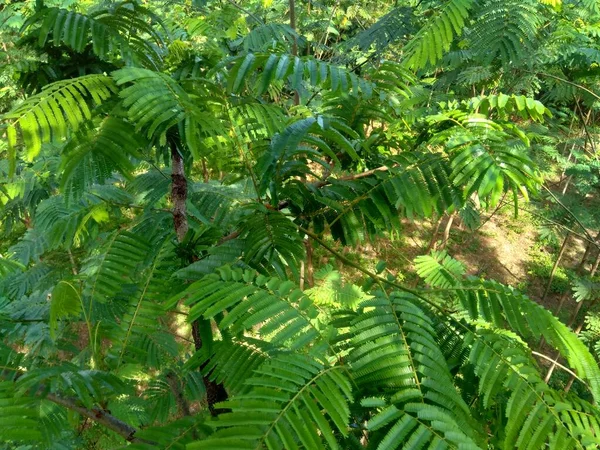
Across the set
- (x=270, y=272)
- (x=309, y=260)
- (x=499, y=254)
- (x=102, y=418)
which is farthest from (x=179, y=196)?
(x=499, y=254)

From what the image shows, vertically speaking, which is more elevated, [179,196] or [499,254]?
[179,196]

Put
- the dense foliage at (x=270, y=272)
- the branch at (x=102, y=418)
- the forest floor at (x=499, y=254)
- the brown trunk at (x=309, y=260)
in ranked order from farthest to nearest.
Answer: the forest floor at (x=499, y=254) < the brown trunk at (x=309, y=260) < the branch at (x=102, y=418) < the dense foliage at (x=270, y=272)

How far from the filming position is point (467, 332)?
3.65 ft

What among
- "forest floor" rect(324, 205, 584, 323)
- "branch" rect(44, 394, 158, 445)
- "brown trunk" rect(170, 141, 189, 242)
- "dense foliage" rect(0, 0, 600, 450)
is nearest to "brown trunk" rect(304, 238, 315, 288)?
"dense foliage" rect(0, 0, 600, 450)

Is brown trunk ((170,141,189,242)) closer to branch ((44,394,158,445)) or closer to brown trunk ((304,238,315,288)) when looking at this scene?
brown trunk ((304,238,315,288))

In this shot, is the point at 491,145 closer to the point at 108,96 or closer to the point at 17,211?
the point at 108,96

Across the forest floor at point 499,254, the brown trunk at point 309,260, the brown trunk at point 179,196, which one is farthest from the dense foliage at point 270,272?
the forest floor at point 499,254

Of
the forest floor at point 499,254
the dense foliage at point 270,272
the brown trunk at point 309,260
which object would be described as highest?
the dense foliage at point 270,272

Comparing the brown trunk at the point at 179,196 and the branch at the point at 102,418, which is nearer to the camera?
the branch at the point at 102,418

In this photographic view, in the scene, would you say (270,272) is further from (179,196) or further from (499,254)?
(499,254)

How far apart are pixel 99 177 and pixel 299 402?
2.91 ft

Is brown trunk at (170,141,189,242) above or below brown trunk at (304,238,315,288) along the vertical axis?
above

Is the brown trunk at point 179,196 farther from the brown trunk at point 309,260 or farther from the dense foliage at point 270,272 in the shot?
the brown trunk at point 309,260

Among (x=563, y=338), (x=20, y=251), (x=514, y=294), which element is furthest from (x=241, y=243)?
(x=20, y=251)
